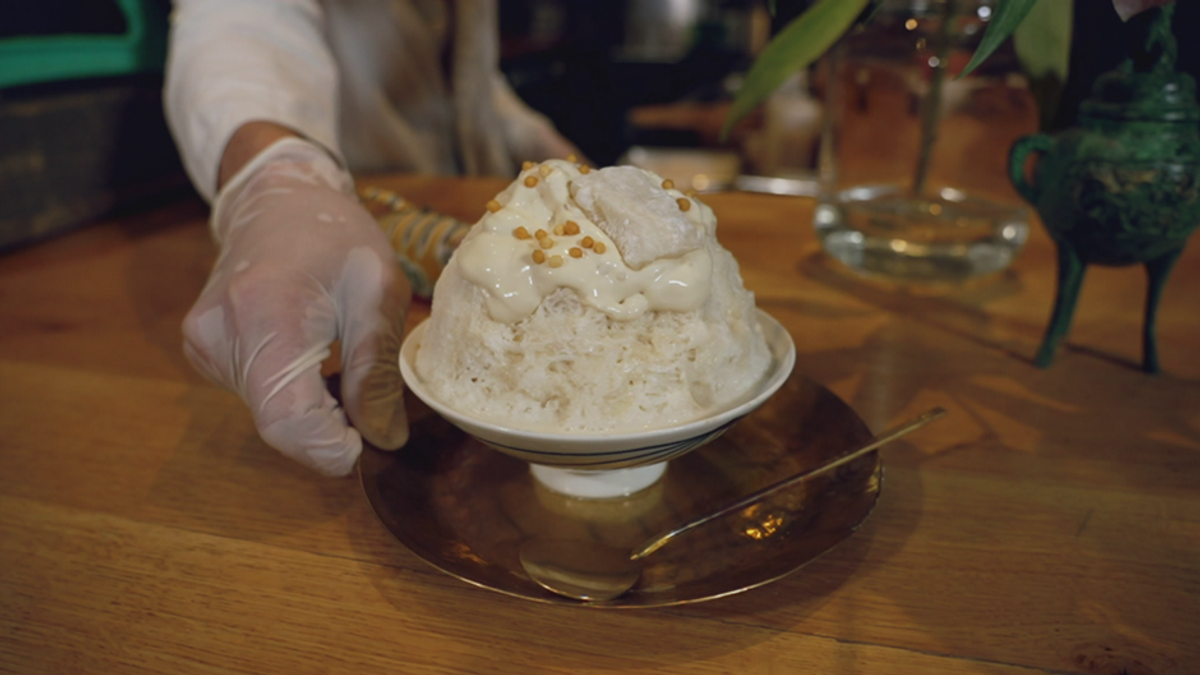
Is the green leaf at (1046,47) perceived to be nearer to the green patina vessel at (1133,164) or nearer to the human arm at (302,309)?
→ the green patina vessel at (1133,164)

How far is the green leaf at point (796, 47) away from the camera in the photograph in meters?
0.85

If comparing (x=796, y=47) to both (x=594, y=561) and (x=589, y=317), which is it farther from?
(x=594, y=561)

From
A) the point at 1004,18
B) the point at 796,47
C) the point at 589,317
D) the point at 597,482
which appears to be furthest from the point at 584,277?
the point at 796,47

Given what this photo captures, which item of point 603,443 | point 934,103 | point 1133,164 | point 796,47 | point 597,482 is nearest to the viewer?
point 603,443

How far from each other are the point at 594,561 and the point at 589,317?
168 millimetres

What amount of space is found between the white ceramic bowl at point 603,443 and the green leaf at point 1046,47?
0.53m

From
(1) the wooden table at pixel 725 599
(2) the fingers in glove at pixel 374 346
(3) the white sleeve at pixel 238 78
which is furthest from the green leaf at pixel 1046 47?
(3) the white sleeve at pixel 238 78

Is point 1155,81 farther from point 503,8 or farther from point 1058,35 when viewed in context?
point 503,8

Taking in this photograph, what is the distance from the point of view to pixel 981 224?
1.08 m

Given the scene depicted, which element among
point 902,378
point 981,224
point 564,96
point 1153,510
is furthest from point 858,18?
point 564,96

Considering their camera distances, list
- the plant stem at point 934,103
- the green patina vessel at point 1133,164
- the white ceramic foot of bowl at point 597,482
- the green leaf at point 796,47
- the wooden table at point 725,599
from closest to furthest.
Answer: the wooden table at point 725,599
the white ceramic foot of bowl at point 597,482
the green patina vessel at point 1133,164
the green leaf at point 796,47
the plant stem at point 934,103

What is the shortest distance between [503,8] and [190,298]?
2924 millimetres

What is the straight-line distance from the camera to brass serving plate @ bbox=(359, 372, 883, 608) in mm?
522

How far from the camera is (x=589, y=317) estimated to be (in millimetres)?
557
